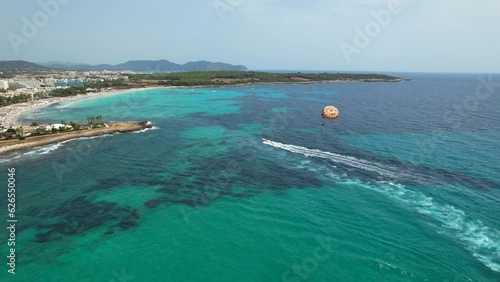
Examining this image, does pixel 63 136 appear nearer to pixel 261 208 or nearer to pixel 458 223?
pixel 261 208

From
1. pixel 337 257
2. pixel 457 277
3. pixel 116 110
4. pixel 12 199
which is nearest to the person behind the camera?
pixel 457 277

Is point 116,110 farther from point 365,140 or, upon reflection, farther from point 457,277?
point 457,277

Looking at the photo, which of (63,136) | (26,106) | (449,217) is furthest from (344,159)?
(26,106)

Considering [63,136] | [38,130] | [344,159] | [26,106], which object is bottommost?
[63,136]

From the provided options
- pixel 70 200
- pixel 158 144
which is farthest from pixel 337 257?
pixel 158 144

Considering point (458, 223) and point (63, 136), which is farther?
point (63, 136)

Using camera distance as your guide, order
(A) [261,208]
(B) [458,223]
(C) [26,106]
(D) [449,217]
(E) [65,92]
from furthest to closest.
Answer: (E) [65,92] < (C) [26,106] < (A) [261,208] < (D) [449,217] < (B) [458,223]

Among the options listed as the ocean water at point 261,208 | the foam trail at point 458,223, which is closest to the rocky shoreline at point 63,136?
the ocean water at point 261,208

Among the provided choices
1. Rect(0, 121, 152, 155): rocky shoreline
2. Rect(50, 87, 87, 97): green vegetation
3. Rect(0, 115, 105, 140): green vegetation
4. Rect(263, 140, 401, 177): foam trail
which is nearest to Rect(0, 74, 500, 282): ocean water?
Rect(263, 140, 401, 177): foam trail
